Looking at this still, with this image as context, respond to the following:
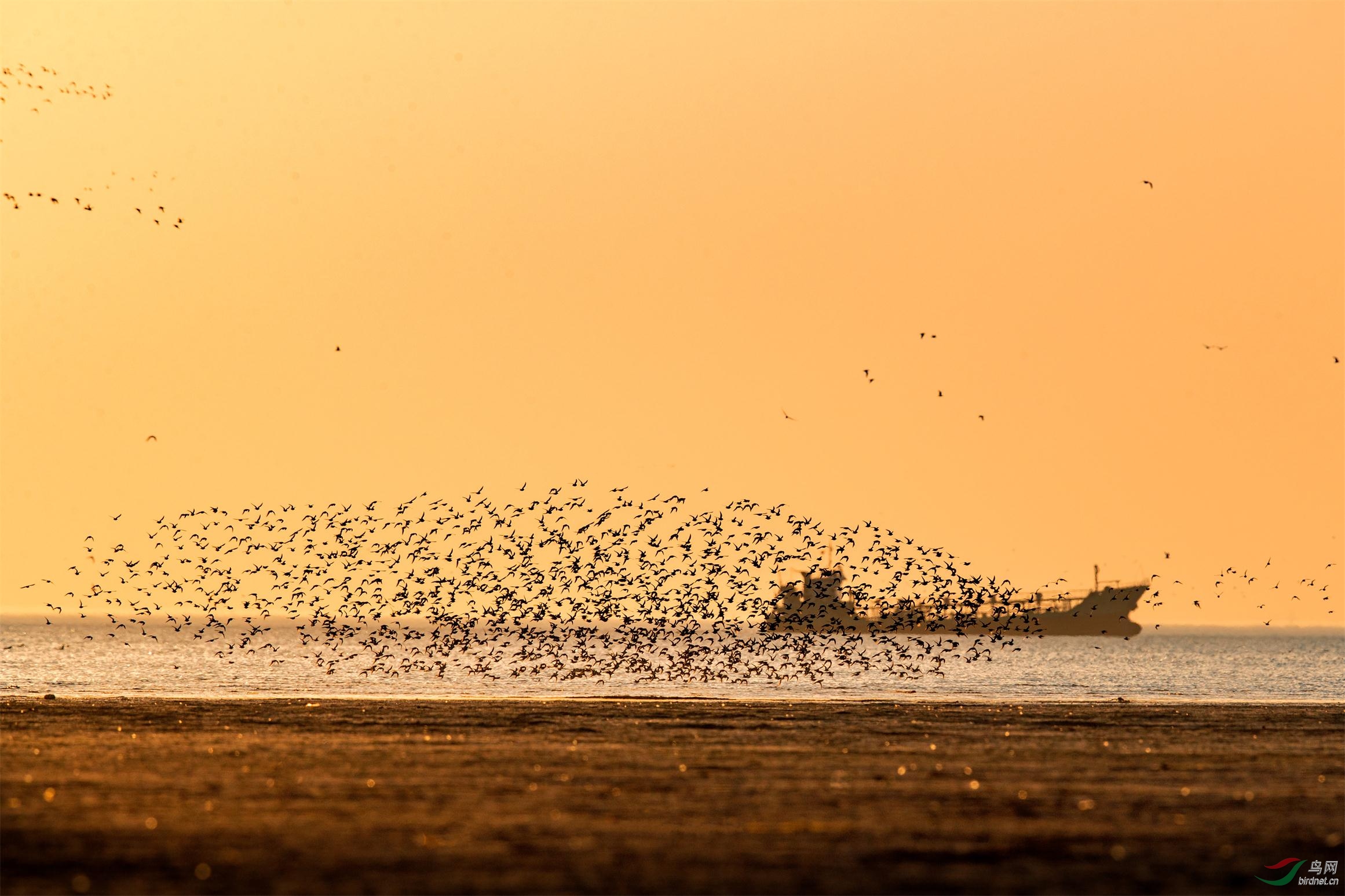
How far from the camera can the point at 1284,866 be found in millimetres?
19281

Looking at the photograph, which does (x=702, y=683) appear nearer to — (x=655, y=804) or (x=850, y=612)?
(x=850, y=612)

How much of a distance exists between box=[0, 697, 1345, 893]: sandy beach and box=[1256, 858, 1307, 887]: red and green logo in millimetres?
121

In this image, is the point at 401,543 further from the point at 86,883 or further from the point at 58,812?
the point at 86,883

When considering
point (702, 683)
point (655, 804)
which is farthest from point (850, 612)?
point (655, 804)

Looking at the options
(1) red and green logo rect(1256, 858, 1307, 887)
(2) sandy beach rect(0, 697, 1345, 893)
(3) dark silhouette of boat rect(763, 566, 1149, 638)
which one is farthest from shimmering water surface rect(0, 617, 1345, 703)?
(1) red and green logo rect(1256, 858, 1307, 887)

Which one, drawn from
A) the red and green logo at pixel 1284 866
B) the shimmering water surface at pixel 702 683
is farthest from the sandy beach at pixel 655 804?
the shimmering water surface at pixel 702 683

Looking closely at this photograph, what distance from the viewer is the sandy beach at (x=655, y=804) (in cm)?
1816

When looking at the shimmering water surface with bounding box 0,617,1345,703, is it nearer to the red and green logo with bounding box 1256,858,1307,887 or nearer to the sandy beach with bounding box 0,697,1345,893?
the sandy beach with bounding box 0,697,1345,893

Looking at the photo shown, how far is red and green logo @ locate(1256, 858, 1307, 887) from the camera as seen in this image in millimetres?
18391

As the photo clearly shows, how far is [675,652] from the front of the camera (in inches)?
5108

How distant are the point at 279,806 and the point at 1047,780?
1254 centimetres

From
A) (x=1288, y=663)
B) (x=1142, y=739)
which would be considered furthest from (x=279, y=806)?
(x=1288, y=663)

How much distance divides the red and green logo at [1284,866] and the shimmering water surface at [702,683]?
34.3 metres

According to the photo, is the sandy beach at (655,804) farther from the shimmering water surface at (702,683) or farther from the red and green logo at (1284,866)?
the shimmering water surface at (702,683)
